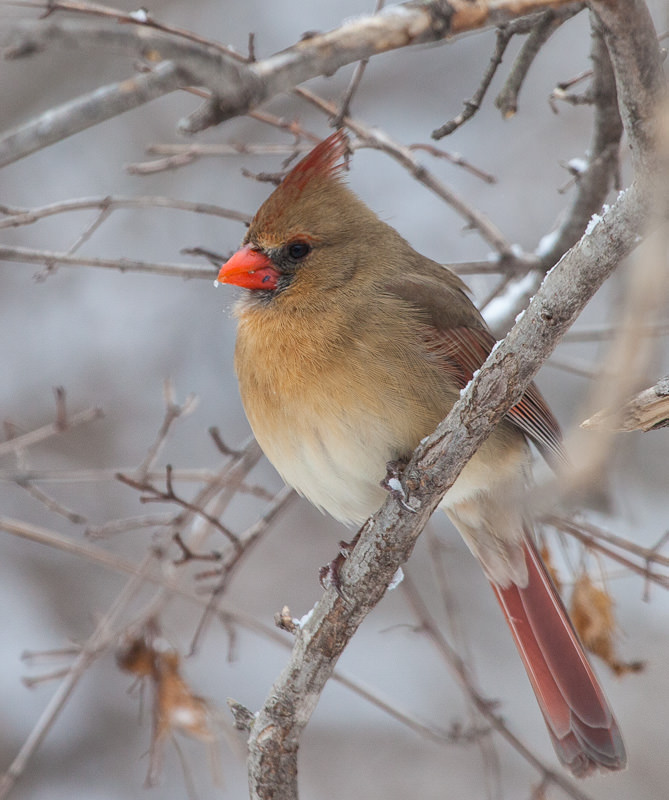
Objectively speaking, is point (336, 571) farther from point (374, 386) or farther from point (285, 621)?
point (374, 386)

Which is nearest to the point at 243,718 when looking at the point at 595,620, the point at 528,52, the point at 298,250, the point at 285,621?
the point at 285,621

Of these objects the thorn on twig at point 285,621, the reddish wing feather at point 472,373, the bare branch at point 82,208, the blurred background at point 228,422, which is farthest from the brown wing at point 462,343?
the blurred background at point 228,422

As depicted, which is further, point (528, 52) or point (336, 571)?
point (528, 52)

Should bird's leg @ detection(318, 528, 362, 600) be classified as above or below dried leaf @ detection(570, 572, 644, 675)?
below

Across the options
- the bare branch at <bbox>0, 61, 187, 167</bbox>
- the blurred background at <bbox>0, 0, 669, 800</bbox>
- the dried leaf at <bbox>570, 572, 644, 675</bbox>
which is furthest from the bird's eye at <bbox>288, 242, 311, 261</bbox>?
the blurred background at <bbox>0, 0, 669, 800</bbox>

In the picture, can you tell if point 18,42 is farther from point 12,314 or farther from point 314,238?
point 12,314

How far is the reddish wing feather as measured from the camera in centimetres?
264

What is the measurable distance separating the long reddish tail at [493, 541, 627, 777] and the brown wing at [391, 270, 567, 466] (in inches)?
19.2

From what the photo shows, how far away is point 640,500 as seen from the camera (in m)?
5.04

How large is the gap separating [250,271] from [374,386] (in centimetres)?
62

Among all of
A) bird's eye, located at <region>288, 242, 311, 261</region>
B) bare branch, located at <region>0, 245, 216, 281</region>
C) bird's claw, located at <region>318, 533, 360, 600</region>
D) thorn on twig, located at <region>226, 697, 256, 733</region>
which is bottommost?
thorn on twig, located at <region>226, 697, 256, 733</region>

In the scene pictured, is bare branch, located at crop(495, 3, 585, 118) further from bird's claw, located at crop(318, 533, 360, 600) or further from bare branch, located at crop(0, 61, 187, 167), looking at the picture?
bare branch, located at crop(0, 61, 187, 167)

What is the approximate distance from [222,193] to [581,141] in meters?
2.40

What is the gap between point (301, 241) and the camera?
2.86 meters
